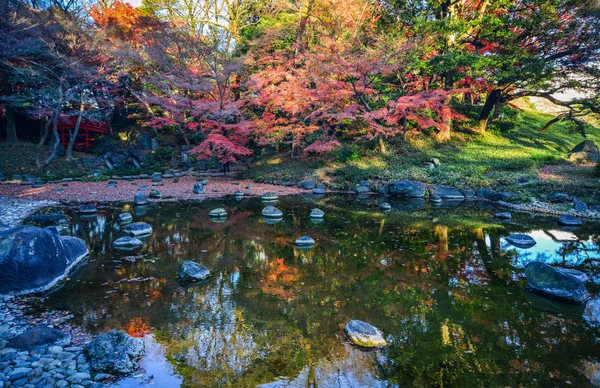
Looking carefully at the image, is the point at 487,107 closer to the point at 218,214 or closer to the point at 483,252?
the point at 483,252

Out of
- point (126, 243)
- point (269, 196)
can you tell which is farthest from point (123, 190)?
point (126, 243)

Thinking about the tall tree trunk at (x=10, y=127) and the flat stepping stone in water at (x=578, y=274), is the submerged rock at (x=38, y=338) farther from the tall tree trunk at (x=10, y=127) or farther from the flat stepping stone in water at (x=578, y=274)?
the tall tree trunk at (x=10, y=127)

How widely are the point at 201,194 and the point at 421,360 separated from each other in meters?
10.6

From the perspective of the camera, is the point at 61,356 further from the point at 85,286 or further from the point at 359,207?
the point at 359,207

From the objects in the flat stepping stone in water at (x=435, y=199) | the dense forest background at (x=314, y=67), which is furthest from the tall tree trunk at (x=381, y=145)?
the flat stepping stone in water at (x=435, y=199)

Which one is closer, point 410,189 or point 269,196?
point 269,196

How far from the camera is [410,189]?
12.8 m

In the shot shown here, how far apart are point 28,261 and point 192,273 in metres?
2.14

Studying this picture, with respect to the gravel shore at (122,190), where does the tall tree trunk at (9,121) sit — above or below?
above

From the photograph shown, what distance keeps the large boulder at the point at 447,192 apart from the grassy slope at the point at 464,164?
0.48 m

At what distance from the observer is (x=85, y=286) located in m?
4.62

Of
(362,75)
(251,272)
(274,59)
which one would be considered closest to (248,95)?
(274,59)

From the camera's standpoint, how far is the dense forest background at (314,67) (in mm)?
13742

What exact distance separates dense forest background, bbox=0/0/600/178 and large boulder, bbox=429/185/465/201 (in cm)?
353
